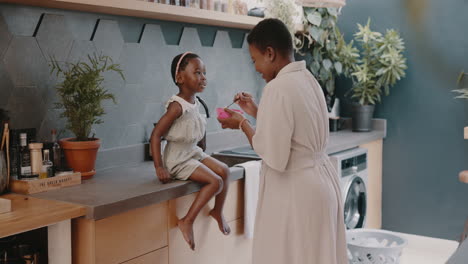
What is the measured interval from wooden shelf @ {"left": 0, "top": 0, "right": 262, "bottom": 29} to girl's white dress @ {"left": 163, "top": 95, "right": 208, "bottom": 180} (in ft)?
1.63

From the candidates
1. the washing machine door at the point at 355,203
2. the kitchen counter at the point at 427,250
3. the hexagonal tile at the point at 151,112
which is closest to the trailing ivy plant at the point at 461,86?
the washing machine door at the point at 355,203

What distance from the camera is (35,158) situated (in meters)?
2.18

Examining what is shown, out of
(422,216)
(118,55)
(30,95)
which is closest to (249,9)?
(118,55)

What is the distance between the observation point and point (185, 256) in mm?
2381

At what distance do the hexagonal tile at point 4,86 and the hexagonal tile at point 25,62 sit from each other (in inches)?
0.8

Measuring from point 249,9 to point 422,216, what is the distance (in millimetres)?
2138

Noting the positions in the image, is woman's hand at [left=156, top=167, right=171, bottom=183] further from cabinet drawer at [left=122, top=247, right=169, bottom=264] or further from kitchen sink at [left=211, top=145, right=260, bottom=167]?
kitchen sink at [left=211, top=145, right=260, bottom=167]

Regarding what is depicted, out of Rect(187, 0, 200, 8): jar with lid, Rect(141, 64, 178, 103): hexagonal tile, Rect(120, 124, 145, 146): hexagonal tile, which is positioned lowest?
Rect(120, 124, 145, 146): hexagonal tile

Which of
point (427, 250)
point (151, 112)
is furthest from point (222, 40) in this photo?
point (427, 250)

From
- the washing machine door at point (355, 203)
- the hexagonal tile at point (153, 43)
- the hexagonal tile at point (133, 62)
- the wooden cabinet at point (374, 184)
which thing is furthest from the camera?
the wooden cabinet at point (374, 184)

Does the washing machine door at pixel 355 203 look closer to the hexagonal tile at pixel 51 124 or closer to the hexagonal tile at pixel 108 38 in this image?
the hexagonal tile at pixel 108 38

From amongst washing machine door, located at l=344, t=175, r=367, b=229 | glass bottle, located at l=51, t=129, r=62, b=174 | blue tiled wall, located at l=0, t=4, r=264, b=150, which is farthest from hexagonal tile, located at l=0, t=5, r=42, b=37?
washing machine door, located at l=344, t=175, r=367, b=229

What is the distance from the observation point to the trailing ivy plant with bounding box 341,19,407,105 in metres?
4.07

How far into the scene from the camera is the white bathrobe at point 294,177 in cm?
190
